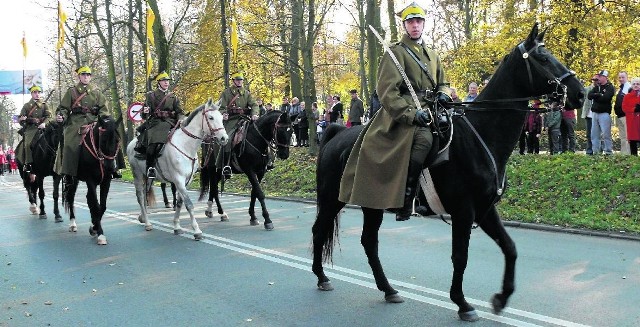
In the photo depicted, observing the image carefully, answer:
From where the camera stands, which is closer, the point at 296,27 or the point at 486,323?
the point at 486,323

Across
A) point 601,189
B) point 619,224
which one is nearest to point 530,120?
point 601,189

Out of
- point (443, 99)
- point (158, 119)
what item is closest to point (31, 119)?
point (158, 119)

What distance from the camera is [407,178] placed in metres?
6.20

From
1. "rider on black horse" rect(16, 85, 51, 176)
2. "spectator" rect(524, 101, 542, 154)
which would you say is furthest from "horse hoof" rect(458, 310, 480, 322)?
"spectator" rect(524, 101, 542, 154)

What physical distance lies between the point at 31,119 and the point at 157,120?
5.08 m

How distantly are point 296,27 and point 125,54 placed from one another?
90.6 feet

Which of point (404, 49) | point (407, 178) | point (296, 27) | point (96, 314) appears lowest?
point (96, 314)

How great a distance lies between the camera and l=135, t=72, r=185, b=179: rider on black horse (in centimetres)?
1280

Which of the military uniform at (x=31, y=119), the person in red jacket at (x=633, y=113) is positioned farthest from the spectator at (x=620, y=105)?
the military uniform at (x=31, y=119)

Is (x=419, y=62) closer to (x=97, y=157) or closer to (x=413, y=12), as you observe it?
(x=413, y=12)

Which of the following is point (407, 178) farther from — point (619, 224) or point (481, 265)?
point (619, 224)

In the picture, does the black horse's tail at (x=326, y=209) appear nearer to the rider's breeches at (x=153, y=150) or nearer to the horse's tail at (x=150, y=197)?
the rider's breeches at (x=153, y=150)

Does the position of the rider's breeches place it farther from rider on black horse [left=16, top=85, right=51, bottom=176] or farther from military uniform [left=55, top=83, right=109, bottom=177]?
rider on black horse [left=16, top=85, right=51, bottom=176]

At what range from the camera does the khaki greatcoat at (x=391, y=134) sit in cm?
614
